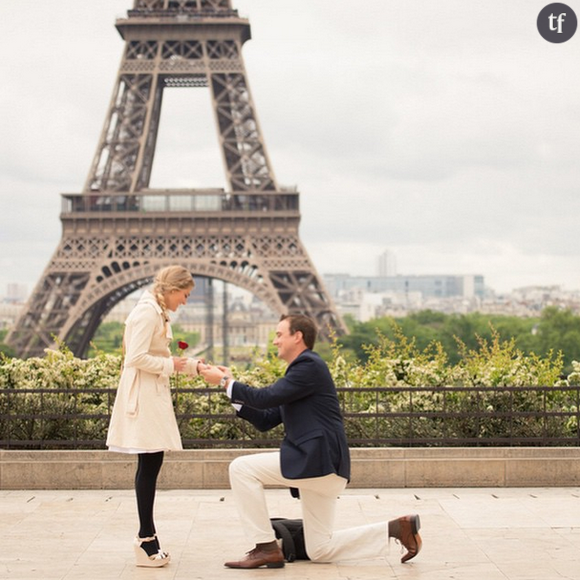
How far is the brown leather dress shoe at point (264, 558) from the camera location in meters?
6.95

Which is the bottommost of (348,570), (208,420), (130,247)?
(348,570)

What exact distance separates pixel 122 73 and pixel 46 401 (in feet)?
136

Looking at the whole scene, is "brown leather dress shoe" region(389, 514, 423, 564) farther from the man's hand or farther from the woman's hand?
the woman's hand

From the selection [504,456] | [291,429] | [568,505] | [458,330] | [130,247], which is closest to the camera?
[291,429]

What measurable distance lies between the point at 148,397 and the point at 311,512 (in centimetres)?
129

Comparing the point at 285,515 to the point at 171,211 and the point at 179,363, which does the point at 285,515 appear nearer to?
the point at 179,363

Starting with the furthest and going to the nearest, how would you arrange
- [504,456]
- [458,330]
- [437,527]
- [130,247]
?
1. [458,330]
2. [130,247]
3. [504,456]
4. [437,527]

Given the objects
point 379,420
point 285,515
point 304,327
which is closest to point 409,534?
point 304,327

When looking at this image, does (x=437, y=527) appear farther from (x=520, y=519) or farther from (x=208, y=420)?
(x=208, y=420)

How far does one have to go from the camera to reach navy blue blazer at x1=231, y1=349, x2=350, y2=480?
679 centimetres

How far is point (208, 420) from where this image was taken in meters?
10.5

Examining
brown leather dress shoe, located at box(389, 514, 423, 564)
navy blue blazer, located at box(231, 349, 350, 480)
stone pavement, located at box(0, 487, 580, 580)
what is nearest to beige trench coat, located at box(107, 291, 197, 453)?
navy blue blazer, located at box(231, 349, 350, 480)

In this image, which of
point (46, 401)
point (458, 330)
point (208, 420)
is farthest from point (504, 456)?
point (458, 330)

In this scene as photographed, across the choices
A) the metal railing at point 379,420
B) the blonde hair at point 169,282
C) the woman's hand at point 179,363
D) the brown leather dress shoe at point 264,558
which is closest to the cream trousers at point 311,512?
the brown leather dress shoe at point 264,558
